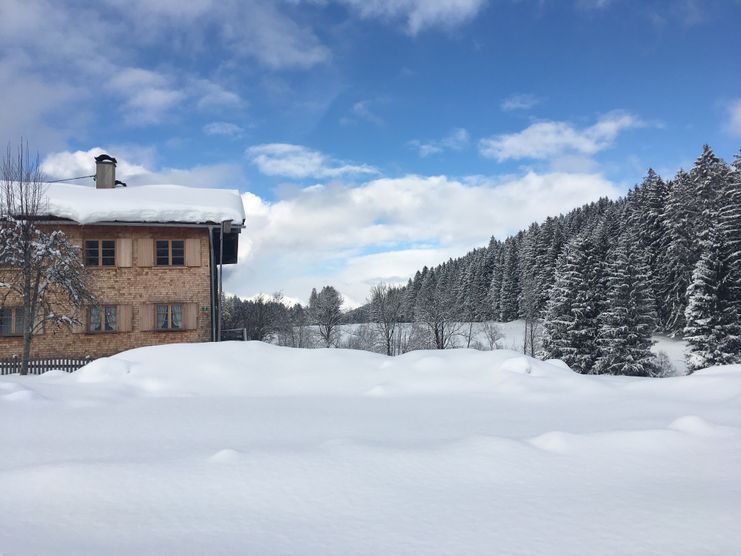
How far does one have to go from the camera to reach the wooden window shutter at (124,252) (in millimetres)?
21422

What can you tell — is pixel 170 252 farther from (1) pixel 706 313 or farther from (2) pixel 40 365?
(1) pixel 706 313

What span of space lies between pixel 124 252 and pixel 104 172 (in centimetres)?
626

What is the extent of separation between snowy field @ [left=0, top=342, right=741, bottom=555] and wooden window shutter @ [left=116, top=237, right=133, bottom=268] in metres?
12.3

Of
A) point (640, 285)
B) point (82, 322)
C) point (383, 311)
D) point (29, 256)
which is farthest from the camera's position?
point (383, 311)

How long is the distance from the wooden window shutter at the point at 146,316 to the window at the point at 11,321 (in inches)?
185

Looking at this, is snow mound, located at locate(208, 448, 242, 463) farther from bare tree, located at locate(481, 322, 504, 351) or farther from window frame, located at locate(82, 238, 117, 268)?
bare tree, located at locate(481, 322, 504, 351)

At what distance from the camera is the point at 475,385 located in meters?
11.0

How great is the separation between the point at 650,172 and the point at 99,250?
5044cm

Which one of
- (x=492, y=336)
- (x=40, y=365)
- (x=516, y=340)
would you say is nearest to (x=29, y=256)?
(x=40, y=365)

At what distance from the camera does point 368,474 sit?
499 centimetres

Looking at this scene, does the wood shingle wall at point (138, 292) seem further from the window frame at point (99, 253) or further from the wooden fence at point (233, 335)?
the wooden fence at point (233, 335)

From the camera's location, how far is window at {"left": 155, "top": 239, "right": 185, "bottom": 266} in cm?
2189

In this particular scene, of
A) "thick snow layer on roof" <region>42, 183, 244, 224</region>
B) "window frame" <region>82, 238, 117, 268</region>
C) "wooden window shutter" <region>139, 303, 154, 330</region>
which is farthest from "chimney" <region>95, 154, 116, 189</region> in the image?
"wooden window shutter" <region>139, 303, 154, 330</region>

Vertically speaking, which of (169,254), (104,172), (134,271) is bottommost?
(134,271)
